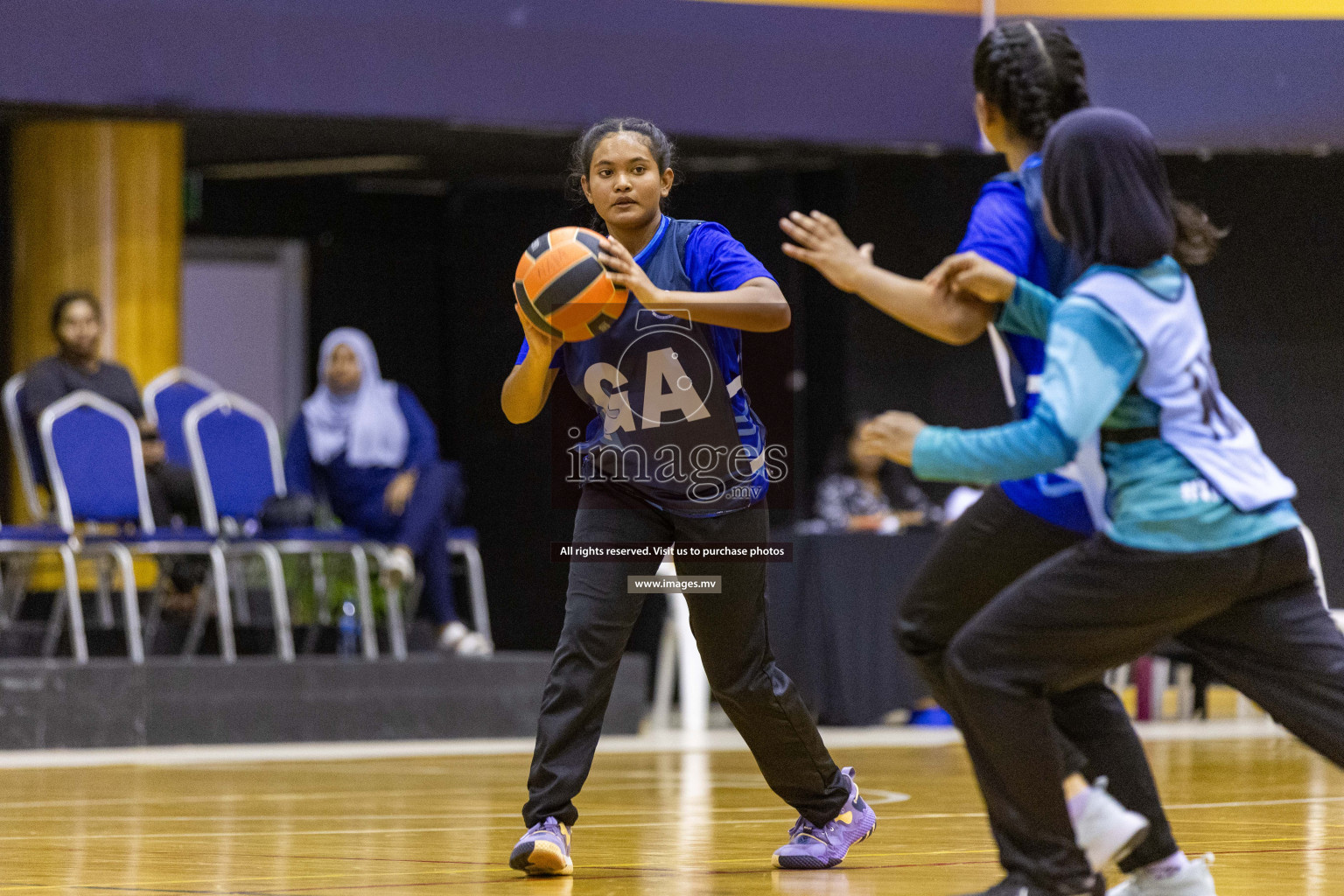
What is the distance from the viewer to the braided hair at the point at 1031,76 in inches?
128

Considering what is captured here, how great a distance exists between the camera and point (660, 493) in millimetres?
4086

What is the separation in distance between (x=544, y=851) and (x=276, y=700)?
5059mm

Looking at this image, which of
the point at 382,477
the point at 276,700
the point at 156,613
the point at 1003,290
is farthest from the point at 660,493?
the point at 156,613

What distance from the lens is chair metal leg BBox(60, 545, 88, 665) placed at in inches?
328

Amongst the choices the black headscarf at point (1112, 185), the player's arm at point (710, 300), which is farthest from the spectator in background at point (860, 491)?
the black headscarf at point (1112, 185)

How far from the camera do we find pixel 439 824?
5223 mm

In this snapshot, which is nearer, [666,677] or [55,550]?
[55,550]

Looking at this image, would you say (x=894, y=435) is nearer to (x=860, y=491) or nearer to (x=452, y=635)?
(x=452, y=635)

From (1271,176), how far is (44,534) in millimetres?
6580

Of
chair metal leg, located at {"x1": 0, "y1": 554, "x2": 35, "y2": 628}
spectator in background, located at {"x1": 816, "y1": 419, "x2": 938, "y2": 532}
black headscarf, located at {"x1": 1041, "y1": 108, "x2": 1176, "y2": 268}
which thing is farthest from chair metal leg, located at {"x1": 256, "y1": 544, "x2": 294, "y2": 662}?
black headscarf, located at {"x1": 1041, "y1": 108, "x2": 1176, "y2": 268}

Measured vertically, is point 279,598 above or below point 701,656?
below

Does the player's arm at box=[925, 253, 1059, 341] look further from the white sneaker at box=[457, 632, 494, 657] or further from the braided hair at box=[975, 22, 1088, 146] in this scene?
the white sneaker at box=[457, 632, 494, 657]

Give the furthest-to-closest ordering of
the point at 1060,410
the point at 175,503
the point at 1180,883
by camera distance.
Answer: the point at 175,503 → the point at 1180,883 → the point at 1060,410

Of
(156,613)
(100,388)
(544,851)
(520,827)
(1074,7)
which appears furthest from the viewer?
(1074,7)
